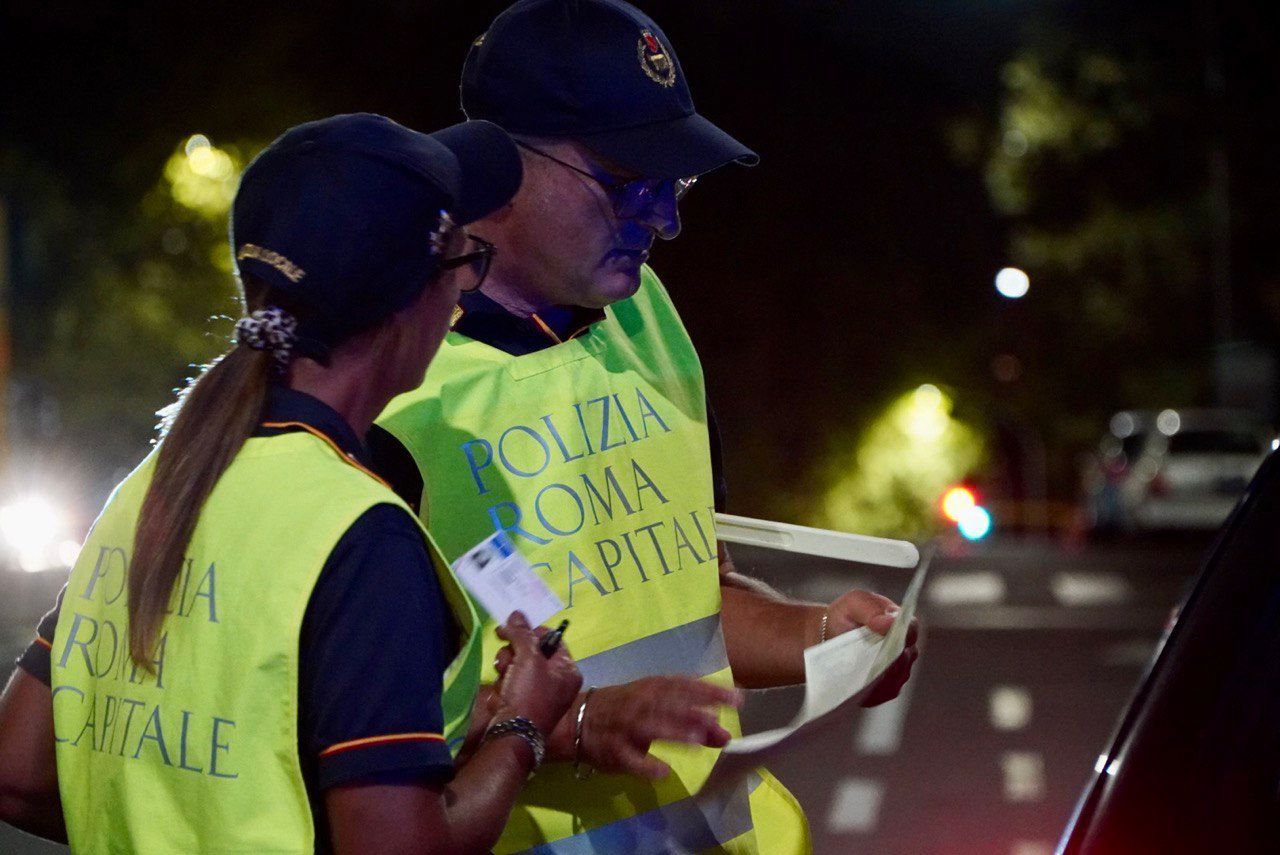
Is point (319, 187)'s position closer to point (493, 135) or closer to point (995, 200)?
point (493, 135)

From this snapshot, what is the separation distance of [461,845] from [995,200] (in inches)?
1709

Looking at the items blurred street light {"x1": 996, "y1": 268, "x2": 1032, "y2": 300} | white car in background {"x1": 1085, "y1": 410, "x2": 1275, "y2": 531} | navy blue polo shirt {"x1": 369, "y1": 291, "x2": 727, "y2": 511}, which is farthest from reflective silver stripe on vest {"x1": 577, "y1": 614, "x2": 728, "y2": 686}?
blurred street light {"x1": 996, "y1": 268, "x2": 1032, "y2": 300}

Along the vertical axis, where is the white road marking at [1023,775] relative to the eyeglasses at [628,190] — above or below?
above

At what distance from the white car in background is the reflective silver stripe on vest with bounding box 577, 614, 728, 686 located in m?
24.3

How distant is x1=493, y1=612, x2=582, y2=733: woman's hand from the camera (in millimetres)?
2340

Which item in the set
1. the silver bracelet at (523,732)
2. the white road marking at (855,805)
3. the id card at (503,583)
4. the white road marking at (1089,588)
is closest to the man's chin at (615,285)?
the id card at (503,583)

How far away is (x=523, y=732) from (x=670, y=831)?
41cm

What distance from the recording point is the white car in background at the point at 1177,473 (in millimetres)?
27047

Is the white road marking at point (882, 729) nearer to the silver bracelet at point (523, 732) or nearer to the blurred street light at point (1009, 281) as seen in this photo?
the silver bracelet at point (523, 732)

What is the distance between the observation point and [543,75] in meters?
2.84

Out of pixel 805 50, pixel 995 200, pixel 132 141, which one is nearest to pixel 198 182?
pixel 132 141

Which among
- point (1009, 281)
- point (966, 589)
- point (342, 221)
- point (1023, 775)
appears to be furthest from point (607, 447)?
point (1009, 281)

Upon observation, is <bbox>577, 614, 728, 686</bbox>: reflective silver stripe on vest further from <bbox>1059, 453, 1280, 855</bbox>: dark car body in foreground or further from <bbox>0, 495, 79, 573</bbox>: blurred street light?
<bbox>0, 495, 79, 573</bbox>: blurred street light

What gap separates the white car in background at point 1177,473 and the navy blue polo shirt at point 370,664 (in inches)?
984
